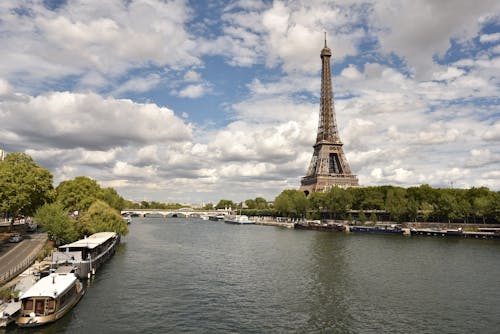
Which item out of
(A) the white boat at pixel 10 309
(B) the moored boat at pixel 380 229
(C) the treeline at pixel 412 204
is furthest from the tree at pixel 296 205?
(A) the white boat at pixel 10 309

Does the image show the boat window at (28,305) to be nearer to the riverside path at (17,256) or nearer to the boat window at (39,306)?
the boat window at (39,306)

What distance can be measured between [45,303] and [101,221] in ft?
158

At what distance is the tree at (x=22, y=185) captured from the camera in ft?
224

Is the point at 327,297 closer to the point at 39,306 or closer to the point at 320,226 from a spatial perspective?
the point at 39,306

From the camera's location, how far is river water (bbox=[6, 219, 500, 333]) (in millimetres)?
32656

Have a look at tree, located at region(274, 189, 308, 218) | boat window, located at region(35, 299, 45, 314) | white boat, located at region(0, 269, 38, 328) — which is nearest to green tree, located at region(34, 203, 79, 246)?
white boat, located at region(0, 269, 38, 328)

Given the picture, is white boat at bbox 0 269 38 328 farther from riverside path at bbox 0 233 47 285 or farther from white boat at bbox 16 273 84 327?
riverside path at bbox 0 233 47 285

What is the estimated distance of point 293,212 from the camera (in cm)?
19575

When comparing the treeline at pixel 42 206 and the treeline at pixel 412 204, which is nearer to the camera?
the treeline at pixel 42 206

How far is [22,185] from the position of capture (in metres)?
71.6

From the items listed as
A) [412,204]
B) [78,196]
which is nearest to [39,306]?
[78,196]

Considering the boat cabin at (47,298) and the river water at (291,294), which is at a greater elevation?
the boat cabin at (47,298)

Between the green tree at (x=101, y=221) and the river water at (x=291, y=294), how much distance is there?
27.3 ft

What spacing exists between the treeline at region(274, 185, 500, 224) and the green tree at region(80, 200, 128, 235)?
9501cm
